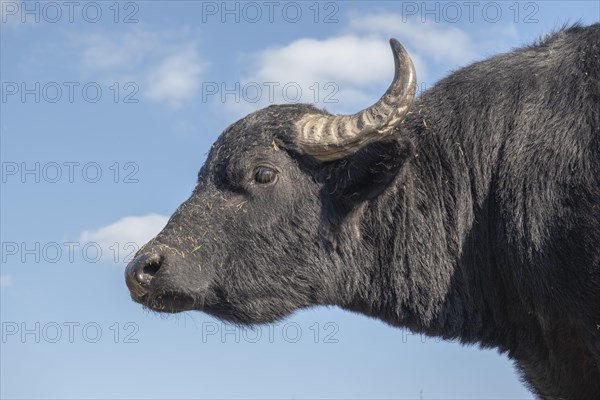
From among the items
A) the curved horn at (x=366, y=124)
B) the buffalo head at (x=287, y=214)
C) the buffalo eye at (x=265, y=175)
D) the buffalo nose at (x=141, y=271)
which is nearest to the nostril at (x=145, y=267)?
the buffalo nose at (x=141, y=271)

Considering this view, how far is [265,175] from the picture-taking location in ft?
27.3

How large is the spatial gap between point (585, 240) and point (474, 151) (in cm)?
126

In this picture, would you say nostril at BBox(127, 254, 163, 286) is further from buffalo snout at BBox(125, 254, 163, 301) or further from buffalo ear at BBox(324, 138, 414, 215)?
buffalo ear at BBox(324, 138, 414, 215)

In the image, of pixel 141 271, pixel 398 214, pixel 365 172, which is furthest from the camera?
pixel 398 214

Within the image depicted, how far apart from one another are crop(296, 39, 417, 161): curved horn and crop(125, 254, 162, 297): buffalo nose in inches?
62.4

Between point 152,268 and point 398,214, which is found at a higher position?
point 398,214

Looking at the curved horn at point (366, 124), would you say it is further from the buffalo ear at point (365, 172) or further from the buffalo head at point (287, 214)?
the buffalo ear at point (365, 172)

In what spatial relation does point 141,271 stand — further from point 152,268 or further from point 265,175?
point 265,175

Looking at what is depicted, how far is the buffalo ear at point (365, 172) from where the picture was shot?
8023 mm

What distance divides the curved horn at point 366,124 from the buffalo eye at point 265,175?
1.09 feet

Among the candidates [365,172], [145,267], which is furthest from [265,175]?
[145,267]

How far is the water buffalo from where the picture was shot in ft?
25.9

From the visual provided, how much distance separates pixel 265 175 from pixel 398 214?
3.87ft

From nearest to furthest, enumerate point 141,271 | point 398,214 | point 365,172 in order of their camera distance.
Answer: point 141,271 → point 365,172 → point 398,214
